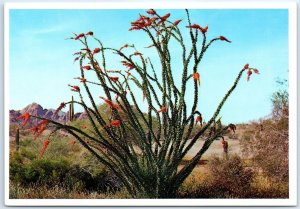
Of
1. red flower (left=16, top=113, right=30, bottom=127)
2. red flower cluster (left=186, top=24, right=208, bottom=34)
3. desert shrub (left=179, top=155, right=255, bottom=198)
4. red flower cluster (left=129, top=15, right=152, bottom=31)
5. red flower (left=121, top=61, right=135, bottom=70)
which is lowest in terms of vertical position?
desert shrub (left=179, top=155, right=255, bottom=198)

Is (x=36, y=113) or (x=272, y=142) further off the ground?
(x=36, y=113)

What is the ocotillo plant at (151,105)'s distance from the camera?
4520 mm

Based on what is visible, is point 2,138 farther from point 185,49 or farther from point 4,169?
point 185,49

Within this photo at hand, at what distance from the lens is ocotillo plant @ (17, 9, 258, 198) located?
4.52m

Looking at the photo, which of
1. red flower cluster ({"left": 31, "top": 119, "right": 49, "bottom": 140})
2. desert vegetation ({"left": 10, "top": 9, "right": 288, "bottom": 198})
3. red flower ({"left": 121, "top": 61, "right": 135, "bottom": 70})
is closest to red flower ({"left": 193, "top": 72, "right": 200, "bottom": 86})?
desert vegetation ({"left": 10, "top": 9, "right": 288, "bottom": 198})

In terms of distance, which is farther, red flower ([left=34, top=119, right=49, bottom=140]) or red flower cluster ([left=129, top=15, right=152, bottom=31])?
red flower cluster ([left=129, top=15, right=152, bottom=31])

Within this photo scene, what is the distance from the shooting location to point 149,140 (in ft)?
14.9

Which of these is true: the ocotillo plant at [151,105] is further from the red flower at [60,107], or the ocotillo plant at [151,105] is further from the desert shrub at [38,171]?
the desert shrub at [38,171]

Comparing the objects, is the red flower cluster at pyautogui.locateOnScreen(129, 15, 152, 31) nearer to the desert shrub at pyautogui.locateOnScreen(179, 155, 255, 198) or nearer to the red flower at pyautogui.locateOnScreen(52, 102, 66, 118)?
the red flower at pyautogui.locateOnScreen(52, 102, 66, 118)

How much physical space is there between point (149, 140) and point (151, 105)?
0.78ft

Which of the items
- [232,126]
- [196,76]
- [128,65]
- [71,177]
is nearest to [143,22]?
[128,65]

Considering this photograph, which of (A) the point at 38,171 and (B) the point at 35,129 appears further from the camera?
(A) the point at 38,171

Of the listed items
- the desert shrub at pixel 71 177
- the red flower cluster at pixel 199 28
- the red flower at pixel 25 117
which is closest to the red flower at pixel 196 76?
the red flower cluster at pixel 199 28

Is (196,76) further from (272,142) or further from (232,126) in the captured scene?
(272,142)
